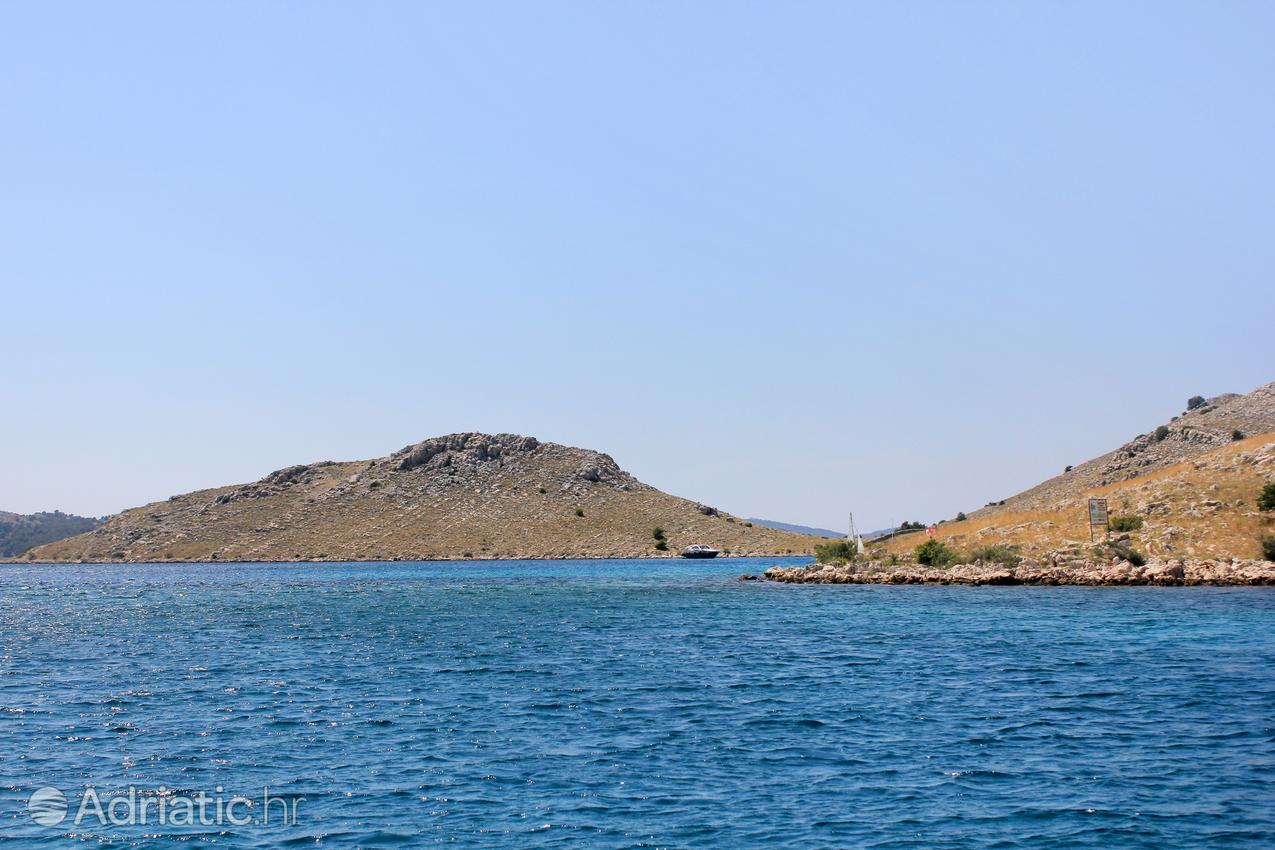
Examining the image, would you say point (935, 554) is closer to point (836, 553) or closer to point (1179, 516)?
point (1179, 516)

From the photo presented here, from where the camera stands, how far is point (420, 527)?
179000 millimetres

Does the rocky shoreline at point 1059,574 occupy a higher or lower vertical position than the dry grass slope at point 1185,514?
lower

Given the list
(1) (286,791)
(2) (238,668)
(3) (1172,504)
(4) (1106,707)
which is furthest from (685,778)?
(3) (1172,504)

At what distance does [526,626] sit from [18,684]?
2306cm

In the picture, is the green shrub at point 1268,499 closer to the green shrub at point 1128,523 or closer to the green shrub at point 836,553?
the green shrub at point 1128,523

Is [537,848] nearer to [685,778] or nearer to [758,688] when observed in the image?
[685,778]

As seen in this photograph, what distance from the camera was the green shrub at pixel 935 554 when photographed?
7793 cm

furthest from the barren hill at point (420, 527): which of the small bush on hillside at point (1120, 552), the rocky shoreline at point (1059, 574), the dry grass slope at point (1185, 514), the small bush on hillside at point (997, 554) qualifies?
the small bush on hillside at point (1120, 552)

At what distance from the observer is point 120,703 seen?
29.8m

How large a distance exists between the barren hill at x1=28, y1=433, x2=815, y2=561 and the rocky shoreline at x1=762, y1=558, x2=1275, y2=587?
300ft

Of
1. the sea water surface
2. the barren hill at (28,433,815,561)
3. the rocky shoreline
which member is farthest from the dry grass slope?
the barren hill at (28,433,815,561)

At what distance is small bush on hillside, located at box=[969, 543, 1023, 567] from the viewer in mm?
72000

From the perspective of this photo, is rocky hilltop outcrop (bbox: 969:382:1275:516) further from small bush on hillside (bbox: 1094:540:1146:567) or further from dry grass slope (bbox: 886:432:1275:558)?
→ small bush on hillside (bbox: 1094:540:1146:567)

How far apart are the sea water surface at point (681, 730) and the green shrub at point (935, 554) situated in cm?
2638
